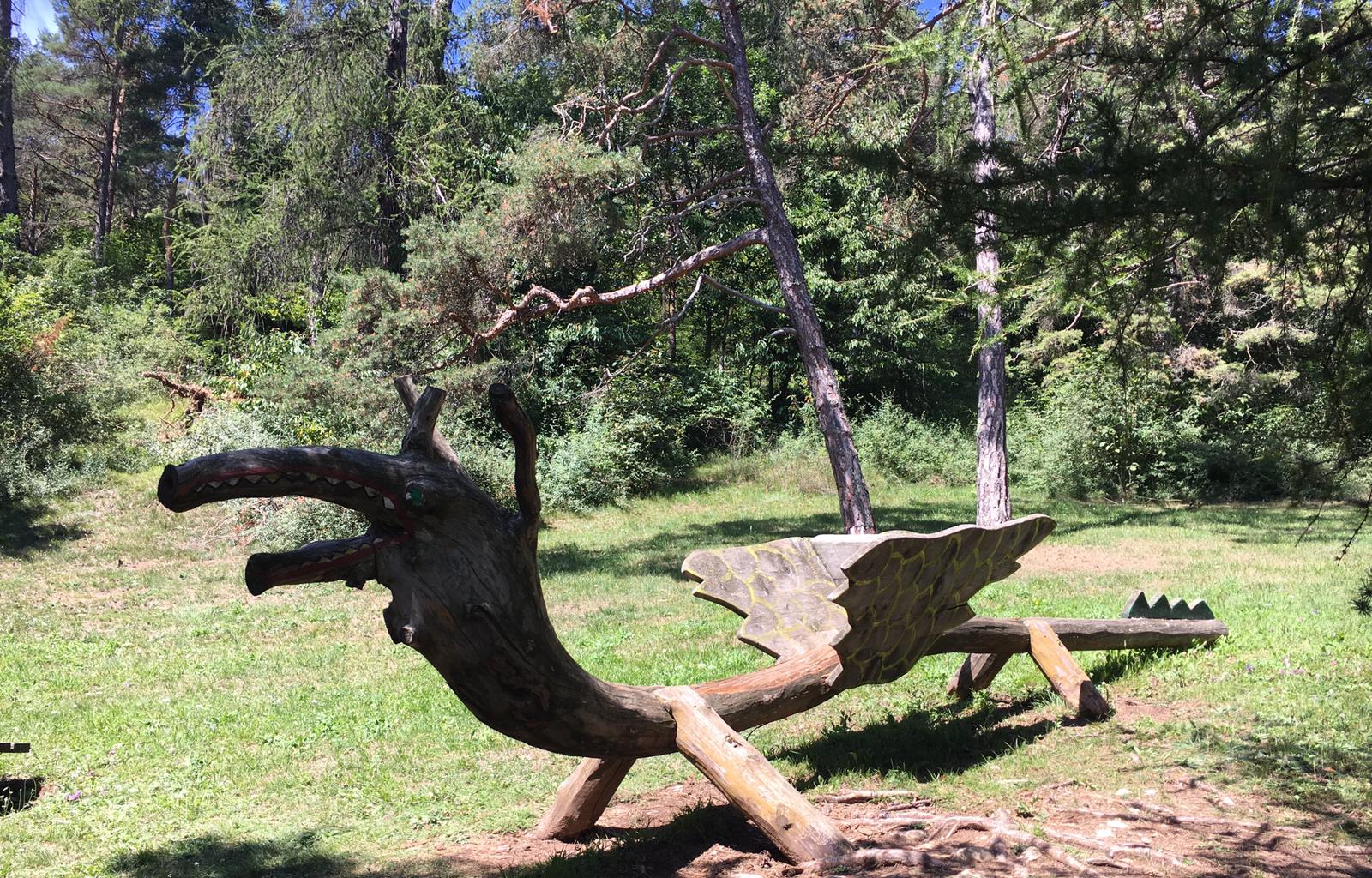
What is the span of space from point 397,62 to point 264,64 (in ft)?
7.41

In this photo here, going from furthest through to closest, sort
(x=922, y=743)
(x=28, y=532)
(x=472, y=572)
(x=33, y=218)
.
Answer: (x=33, y=218), (x=28, y=532), (x=922, y=743), (x=472, y=572)

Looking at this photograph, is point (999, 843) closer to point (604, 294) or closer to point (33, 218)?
point (604, 294)

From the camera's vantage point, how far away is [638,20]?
544 inches

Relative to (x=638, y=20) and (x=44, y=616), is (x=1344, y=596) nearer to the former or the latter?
(x=638, y=20)

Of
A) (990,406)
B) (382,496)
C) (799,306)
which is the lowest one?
(382,496)

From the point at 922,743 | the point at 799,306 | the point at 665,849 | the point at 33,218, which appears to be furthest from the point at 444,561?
the point at 33,218

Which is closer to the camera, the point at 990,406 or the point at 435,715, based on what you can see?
the point at 435,715

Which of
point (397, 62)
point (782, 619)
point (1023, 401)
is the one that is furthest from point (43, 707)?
point (1023, 401)

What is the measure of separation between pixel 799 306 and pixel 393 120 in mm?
9787

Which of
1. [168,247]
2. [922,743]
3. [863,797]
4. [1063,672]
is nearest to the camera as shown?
[863,797]

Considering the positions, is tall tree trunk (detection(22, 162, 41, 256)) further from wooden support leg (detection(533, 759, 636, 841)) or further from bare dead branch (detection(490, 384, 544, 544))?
bare dead branch (detection(490, 384, 544, 544))

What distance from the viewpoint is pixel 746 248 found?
20.7 meters

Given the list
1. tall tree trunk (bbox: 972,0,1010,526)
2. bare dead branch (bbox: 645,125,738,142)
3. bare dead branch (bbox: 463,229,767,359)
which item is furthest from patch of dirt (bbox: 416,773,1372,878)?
tall tree trunk (bbox: 972,0,1010,526)

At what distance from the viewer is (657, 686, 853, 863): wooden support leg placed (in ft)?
13.5
